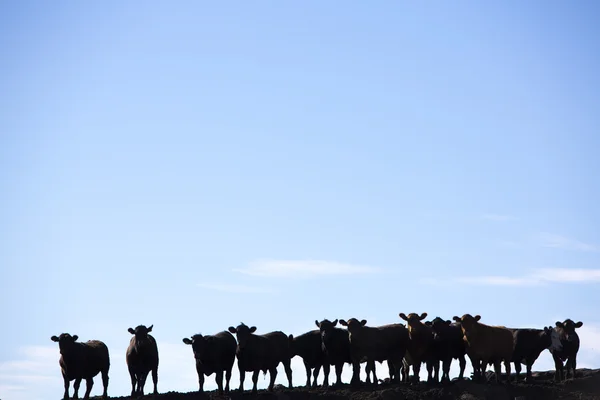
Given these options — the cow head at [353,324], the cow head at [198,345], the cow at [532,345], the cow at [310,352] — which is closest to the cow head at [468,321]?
the cow at [532,345]

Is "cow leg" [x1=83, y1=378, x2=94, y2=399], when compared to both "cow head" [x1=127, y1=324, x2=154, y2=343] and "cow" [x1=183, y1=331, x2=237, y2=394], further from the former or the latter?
"cow" [x1=183, y1=331, x2=237, y2=394]

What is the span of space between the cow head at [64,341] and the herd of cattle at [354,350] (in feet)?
0.13

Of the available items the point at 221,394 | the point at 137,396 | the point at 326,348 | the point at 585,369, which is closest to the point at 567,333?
the point at 585,369

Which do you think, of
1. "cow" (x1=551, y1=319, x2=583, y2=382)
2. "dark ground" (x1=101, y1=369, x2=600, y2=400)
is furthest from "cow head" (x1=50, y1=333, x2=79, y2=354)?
"cow" (x1=551, y1=319, x2=583, y2=382)

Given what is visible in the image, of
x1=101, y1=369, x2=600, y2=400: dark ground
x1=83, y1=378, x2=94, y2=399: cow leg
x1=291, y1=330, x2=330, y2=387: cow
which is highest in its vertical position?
x1=291, y1=330, x2=330, y2=387: cow

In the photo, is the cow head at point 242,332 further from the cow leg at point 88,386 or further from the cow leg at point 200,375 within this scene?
the cow leg at point 88,386

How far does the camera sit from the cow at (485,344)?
45719 millimetres

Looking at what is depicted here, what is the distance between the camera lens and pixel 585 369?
5088cm

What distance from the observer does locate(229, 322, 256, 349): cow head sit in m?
45.5

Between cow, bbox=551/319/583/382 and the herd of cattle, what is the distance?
0.14 ft

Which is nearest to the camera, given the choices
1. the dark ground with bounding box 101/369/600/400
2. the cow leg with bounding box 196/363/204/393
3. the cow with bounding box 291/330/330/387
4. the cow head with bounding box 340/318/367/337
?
the dark ground with bounding box 101/369/600/400

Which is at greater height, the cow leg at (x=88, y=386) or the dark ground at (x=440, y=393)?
the cow leg at (x=88, y=386)

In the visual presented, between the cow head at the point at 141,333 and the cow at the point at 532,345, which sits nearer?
the cow head at the point at 141,333

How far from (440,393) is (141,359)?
1235 centimetres
